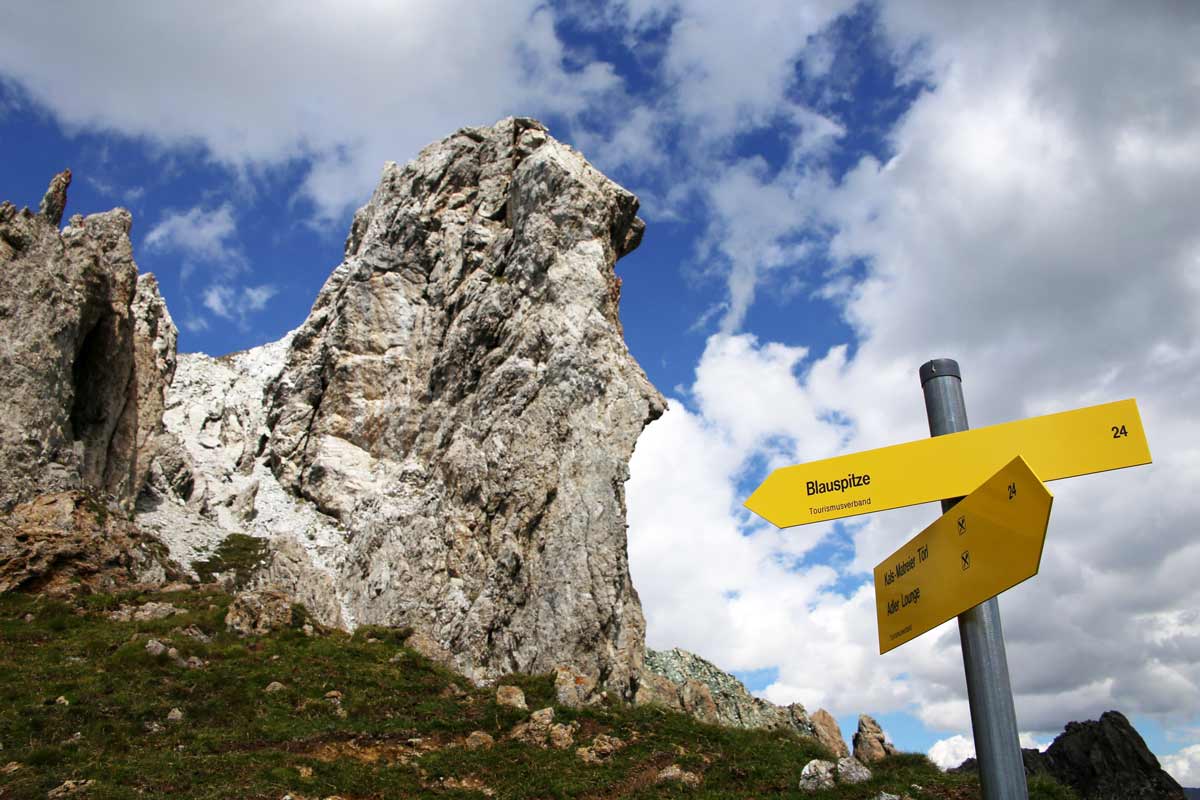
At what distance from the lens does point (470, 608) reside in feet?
135

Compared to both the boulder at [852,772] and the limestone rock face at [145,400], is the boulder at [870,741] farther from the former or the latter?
the limestone rock face at [145,400]

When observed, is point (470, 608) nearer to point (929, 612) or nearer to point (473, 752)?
point (473, 752)

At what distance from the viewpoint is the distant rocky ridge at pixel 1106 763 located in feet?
86.7

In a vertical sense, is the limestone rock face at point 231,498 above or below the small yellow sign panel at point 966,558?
above

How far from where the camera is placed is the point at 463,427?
4947cm

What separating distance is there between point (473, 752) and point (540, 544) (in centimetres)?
2015

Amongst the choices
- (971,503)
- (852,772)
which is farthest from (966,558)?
(852,772)

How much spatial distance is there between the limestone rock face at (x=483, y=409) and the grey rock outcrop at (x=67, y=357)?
14664mm

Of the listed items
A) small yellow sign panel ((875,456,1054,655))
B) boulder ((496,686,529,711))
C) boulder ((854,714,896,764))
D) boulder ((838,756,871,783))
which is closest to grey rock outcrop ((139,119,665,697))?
boulder ((496,686,529,711))

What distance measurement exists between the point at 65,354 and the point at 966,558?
140 ft

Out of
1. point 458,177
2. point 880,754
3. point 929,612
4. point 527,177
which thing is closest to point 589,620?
point 880,754

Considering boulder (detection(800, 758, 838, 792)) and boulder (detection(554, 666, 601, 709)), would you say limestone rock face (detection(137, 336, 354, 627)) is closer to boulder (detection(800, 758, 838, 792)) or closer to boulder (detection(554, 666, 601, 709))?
boulder (detection(554, 666, 601, 709))

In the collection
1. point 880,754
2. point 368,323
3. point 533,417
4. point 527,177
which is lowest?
point 880,754

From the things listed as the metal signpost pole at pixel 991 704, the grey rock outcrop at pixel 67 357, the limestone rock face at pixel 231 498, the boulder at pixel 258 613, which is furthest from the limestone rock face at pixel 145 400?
the metal signpost pole at pixel 991 704
